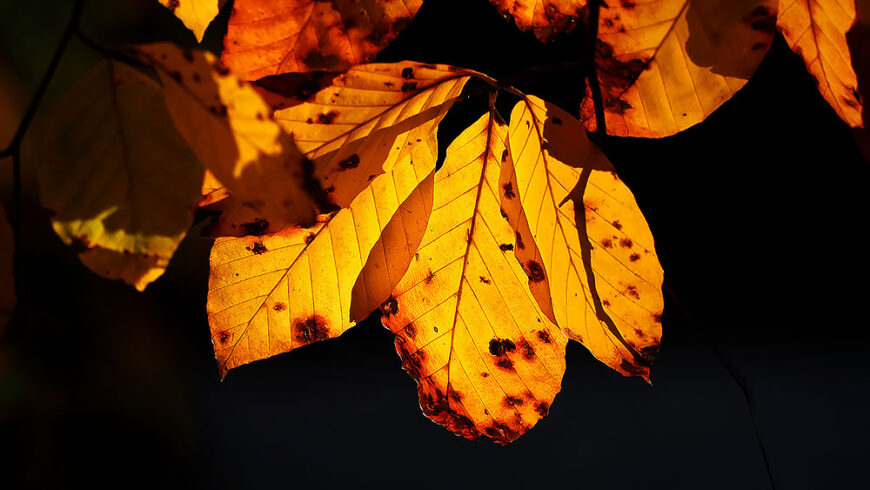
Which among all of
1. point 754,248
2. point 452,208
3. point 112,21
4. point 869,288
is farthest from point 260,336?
point 869,288

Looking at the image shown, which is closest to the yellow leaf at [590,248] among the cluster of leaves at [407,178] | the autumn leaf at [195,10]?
the cluster of leaves at [407,178]

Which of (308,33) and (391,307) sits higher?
(308,33)

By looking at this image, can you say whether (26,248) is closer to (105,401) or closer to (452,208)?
(105,401)

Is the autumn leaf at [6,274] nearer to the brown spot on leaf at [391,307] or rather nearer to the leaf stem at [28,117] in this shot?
the leaf stem at [28,117]

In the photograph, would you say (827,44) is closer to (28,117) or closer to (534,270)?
(534,270)

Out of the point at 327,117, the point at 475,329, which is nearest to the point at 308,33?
the point at 327,117
